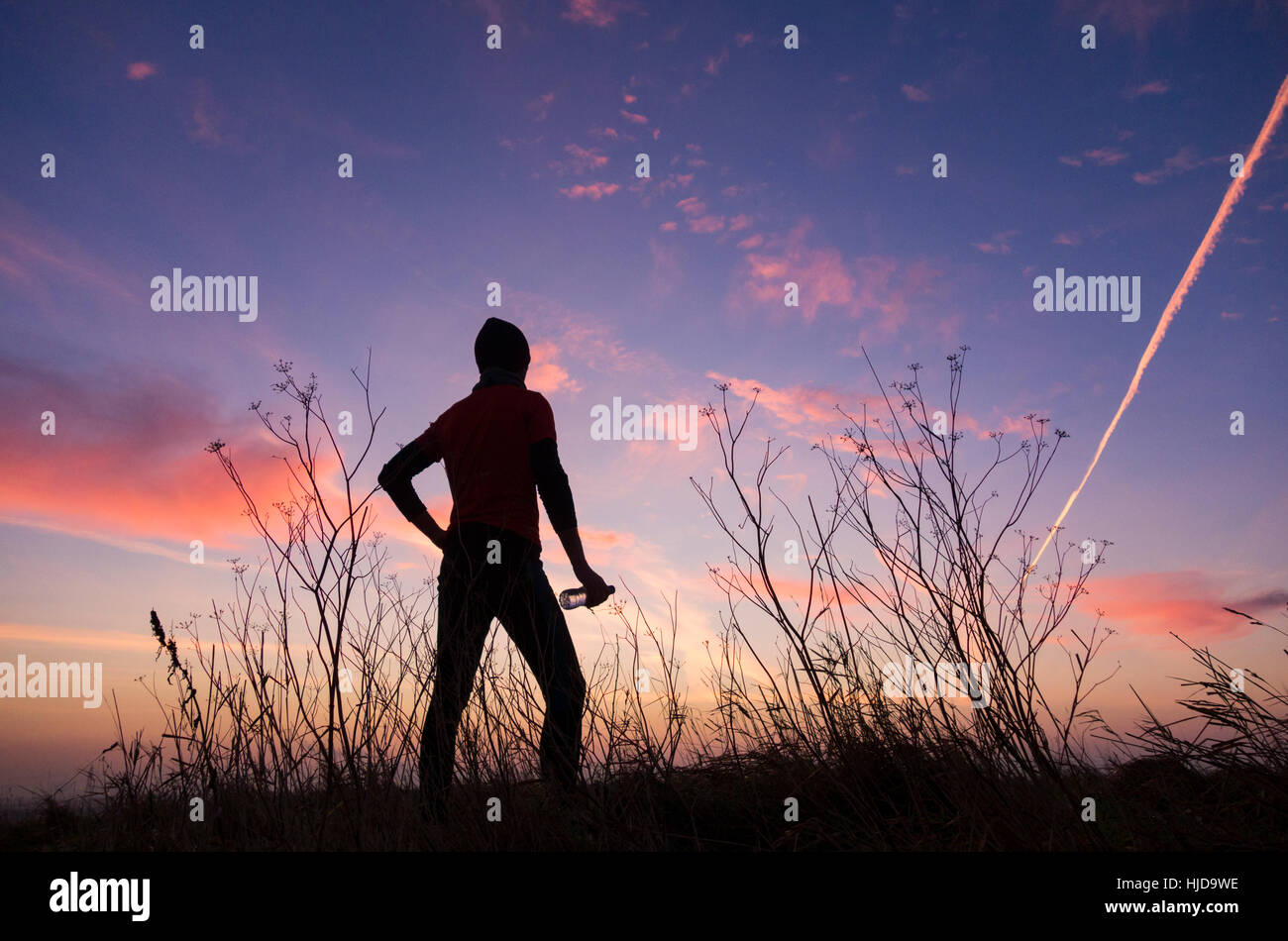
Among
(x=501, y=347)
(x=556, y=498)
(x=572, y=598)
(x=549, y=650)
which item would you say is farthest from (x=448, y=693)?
(x=501, y=347)

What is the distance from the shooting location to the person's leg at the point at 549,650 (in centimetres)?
298

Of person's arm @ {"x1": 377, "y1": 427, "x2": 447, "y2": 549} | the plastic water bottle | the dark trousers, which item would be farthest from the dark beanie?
the plastic water bottle

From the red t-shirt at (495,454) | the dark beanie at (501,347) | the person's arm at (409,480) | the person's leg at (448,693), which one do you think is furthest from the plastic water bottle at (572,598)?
the dark beanie at (501,347)

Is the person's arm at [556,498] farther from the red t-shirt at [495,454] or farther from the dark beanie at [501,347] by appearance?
the dark beanie at [501,347]

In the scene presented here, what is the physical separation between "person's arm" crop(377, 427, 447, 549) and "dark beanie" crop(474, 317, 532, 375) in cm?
47

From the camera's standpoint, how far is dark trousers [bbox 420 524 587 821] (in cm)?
278

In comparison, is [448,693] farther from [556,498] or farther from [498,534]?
[556,498]

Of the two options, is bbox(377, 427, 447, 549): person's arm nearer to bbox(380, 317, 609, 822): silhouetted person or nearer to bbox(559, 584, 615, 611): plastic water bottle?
bbox(380, 317, 609, 822): silhouetted person

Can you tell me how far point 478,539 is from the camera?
333 centimetres

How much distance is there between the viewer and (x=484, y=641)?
3096 mm

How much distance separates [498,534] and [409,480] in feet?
2.44
